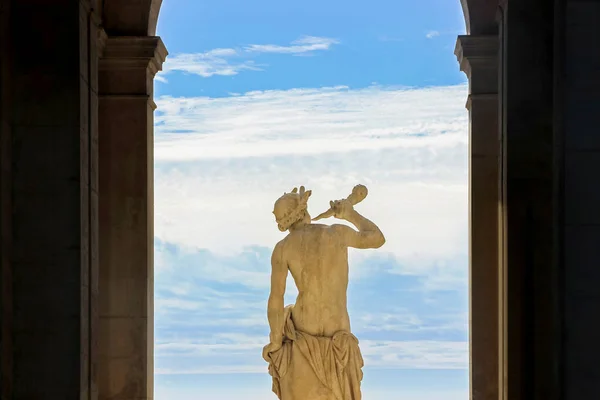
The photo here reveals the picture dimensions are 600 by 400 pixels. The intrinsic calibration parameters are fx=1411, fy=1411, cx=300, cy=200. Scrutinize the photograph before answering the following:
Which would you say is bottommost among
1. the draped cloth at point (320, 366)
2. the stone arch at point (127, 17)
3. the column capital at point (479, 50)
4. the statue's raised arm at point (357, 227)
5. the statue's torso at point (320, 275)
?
the draped cloth at point (320, 366)

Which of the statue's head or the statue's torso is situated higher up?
the statue's head

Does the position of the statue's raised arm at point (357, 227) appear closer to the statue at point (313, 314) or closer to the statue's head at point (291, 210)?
the statue at point (313, 314)

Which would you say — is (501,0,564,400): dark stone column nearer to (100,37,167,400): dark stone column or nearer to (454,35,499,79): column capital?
(454,35,499,79): column capital

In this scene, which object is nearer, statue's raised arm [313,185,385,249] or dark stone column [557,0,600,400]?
dark stone column [557,0,600,400]

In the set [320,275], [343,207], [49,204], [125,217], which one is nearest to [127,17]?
[125,217]

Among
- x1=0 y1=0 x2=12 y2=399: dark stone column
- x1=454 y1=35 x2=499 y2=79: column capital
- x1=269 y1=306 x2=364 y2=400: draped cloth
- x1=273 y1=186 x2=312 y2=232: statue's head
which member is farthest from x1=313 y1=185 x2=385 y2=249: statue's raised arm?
x1=0 y1=0 x2=12 y2=399: dark stone column

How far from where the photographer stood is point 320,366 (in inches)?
803

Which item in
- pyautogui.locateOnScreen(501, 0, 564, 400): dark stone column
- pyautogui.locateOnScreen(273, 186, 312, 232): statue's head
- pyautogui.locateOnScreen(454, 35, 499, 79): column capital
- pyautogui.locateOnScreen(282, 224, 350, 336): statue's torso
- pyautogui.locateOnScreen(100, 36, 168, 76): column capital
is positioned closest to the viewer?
pyautogui.locateOnScreen(501, 0, 564, 400): dark stone column

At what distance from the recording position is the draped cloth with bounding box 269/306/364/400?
20.4m

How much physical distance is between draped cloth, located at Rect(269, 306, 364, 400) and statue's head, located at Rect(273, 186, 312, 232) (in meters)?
1.68

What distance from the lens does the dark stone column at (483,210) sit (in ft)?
70.5

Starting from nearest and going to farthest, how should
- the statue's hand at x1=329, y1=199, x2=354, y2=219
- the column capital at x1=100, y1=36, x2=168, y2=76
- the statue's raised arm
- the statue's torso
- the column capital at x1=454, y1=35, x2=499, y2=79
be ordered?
the statue's torso
the statue's raised arm
the statue's hand at x1=329, y1=199, x2=354, y2=219
the column capital at x1=454, y1=35, x2=499, y2=79
the column capital at x1=100, y1=36, x2=168, y2=76

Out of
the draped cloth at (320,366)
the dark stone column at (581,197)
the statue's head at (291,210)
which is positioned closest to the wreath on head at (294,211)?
the statue's head at (291,210)

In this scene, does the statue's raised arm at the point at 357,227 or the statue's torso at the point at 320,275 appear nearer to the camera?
the statue's torso at the point at 320,275
